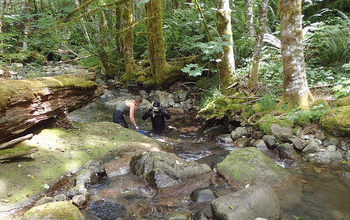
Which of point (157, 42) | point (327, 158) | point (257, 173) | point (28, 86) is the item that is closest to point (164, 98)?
point (157, 42)

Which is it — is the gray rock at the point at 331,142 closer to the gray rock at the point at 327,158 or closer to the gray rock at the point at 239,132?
the gray rock at the point at 327,158

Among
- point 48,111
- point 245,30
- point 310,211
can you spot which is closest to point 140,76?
point 245,30

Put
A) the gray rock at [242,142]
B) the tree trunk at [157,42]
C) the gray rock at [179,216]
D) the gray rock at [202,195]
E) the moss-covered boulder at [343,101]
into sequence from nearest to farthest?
the gray rock at [179,216] → the gray rock at [202,195] → the moss-covered boulder at [343,101] → the gray rock at [242,142] → the tree trunk at [157,42]

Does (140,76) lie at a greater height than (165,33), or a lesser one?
lesser

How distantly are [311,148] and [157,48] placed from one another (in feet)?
23.9

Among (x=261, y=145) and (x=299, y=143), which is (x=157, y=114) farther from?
(x=299, y=143)

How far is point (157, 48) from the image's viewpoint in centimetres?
965

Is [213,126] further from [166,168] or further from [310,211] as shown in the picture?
[310,211]

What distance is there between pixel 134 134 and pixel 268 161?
320cm

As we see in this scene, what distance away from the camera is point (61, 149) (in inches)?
159

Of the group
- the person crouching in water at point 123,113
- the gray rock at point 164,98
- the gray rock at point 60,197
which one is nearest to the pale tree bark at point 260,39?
the person crouching in water at point 123,113

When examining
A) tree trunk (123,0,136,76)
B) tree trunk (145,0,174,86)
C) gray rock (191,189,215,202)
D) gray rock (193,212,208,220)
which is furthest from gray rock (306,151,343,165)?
tree trunk (123,0,136,76)

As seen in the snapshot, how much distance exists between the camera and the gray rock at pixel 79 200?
115 inches

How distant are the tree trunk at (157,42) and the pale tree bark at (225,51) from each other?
3.42 metres
